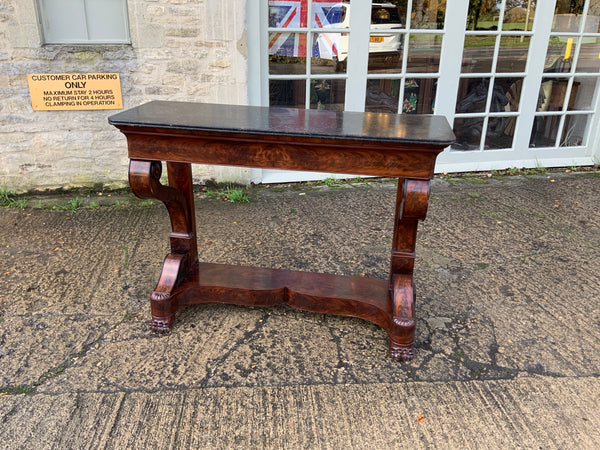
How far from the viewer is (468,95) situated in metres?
4.69

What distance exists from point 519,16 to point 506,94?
68cm

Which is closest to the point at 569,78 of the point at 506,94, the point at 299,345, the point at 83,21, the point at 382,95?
the point at 506,94

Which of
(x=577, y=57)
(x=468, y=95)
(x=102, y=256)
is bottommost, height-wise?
(x=102, y=256)

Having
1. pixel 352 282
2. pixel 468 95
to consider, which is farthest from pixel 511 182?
pixel 352 282

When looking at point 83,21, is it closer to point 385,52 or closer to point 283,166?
point 385,52

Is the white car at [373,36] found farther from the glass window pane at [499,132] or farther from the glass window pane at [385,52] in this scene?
the glass window pane at [499,132]

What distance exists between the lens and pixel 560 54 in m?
4.75

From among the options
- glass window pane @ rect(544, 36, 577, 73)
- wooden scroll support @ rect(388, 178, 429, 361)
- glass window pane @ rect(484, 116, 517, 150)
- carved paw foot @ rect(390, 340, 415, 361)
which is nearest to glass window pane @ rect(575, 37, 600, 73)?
glass window pane @ rect(544, 36, 577, 73)

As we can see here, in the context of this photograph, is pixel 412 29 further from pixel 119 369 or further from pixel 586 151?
pixel 119 369

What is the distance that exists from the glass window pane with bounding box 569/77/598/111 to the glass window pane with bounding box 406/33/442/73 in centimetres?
153

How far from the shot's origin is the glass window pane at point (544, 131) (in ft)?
16.3

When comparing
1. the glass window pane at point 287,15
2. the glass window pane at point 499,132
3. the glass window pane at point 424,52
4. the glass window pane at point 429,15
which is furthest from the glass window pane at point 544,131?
the glass window pane at point 287,15

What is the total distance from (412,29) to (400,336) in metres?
3.14

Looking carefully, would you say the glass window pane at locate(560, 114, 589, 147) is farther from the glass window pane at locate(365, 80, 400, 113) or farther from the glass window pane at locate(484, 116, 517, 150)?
the glass window pane at locate(365, 80, 400, 113)
